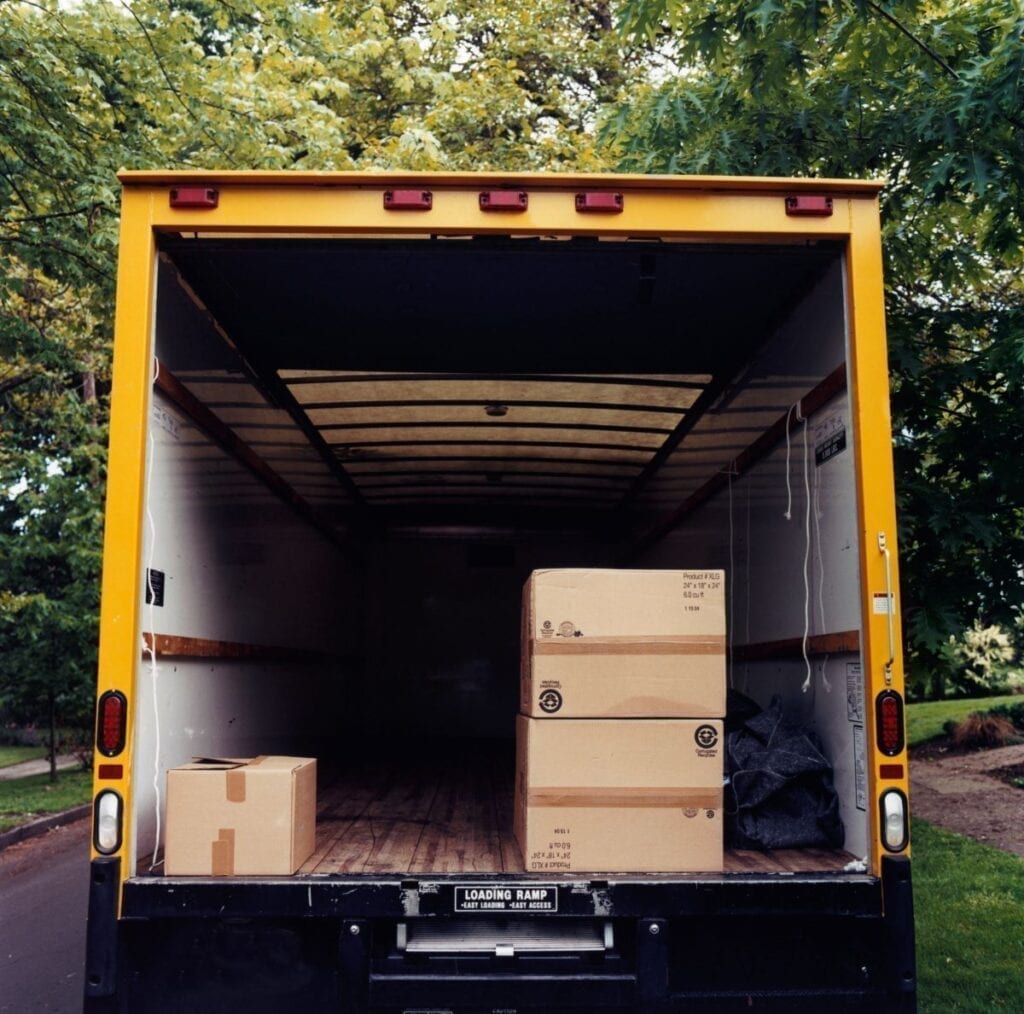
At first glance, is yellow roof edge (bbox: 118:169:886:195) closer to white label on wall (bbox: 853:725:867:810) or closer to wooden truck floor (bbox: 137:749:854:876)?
white label on wall (bbox: 853:725:867:810)

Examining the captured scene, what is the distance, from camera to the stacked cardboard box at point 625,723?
3672mm

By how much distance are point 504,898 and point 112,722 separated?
133 cm

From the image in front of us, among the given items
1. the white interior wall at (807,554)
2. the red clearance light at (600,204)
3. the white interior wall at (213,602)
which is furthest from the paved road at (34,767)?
the red clearance light at (600,204)

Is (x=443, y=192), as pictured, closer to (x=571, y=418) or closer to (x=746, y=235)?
(x=746, y=235)

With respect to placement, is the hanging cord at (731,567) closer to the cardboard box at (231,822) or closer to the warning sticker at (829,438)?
the warning sticker at (829,438)

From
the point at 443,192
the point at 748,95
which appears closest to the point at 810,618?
the point at 443,192

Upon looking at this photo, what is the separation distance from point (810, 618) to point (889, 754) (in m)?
0.99

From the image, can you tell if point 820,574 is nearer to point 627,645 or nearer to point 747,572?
point 627,645

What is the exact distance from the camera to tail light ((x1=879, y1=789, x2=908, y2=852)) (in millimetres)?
3475

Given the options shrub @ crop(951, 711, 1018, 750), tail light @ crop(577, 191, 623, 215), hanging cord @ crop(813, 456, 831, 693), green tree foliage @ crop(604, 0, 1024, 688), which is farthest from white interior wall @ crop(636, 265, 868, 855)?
shrub @ crop(951, 711, 1018, 750)

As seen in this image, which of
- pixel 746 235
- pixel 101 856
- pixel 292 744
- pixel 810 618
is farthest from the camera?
pixel 292 744

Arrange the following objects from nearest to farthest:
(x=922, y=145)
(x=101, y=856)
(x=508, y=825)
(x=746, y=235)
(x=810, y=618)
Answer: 1. (x=101, y=856)
2. (x=746, y=235)
3. (x=810, y=618)
4. (x=508, y=825)
5. (x=922, y=145)

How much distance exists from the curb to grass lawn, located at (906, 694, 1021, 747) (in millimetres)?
9082

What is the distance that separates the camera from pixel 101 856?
3391 millimetres
